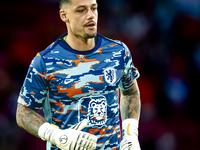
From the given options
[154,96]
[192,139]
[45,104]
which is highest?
[45,104]

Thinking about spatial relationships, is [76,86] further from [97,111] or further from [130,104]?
[130,104]

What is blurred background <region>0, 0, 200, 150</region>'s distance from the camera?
4523 mm

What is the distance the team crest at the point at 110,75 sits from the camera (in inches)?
85.5

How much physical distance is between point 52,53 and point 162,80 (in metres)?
3.50

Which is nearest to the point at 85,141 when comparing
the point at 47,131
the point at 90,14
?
the point at 47,131

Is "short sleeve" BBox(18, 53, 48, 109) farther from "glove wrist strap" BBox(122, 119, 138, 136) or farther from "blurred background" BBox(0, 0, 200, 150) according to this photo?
"blurred background" BBox(0, 0, 200, 150)

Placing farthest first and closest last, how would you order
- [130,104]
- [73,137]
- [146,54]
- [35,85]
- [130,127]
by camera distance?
[146,54], [130,104], [130,127], [35,85], [73,137]

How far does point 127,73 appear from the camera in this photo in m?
2.37

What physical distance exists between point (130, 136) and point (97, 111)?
37cm

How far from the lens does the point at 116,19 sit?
5777 mm

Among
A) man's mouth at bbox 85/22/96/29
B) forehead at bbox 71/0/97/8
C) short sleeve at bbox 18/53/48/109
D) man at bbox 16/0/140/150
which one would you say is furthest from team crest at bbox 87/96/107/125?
forehead at bbox 71/0/97/8

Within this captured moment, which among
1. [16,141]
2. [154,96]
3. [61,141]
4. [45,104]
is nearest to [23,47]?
[16,141]

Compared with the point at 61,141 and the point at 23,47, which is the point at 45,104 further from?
the point at 23,47

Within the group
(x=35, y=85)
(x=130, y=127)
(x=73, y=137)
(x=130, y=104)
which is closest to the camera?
(x=73, y=137)
